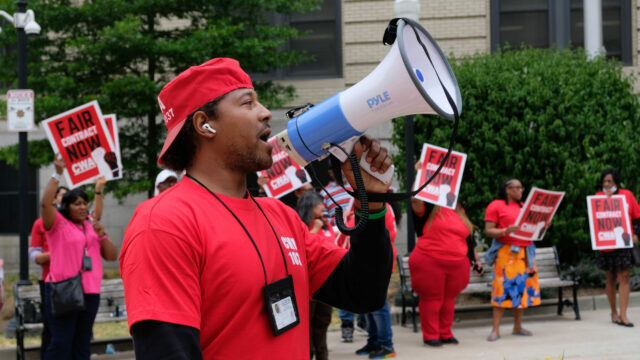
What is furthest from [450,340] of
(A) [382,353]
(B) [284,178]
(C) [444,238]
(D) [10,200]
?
(D) [10,200]

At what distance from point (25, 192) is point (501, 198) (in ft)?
21.9

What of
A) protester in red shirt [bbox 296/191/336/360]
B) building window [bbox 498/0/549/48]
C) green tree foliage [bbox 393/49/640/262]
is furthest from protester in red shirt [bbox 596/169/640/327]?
building window [bbox 498/0/549/48]

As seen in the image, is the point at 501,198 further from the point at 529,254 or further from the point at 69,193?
the point at 69,193

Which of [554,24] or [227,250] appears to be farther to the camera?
[554,24]

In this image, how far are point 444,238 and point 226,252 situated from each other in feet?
22.1

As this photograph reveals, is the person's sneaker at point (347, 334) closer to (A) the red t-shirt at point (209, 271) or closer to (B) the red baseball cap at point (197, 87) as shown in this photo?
(A) the red t-shirt at point (209, 271)

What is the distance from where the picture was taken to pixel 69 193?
7039 mm

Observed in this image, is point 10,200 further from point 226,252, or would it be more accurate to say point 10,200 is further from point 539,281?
point 226,252

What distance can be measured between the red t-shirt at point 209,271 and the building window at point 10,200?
16260mm

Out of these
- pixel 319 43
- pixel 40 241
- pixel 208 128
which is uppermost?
pixel 319 43

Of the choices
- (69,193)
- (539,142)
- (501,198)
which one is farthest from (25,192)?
(539,142)

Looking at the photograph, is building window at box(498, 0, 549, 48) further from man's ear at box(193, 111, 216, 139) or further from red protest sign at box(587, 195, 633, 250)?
man's ear at box(193, 111, 216, 139)

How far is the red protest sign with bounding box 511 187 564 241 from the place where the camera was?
907 cm

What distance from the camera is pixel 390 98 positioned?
235 cm
